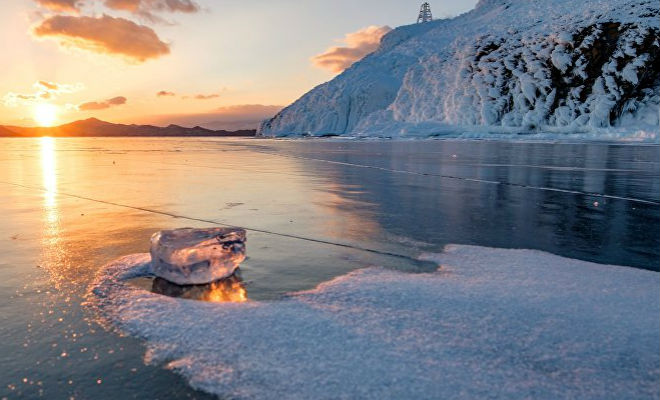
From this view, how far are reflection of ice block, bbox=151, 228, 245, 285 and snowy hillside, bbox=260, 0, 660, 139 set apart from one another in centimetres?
4458

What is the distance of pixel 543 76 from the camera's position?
5372 centimetres

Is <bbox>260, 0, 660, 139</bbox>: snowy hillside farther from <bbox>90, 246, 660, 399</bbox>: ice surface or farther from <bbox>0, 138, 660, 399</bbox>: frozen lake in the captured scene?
<bbox>90, 246, 660, 399</bbox>: ice surface

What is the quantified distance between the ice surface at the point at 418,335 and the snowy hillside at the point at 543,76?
43.8m

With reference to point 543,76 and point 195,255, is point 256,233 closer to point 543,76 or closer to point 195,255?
point 195,255

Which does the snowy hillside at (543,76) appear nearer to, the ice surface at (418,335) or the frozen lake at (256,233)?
the frozen lake at (256,233)

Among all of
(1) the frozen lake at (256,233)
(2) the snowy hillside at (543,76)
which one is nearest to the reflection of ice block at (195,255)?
(1) the frozen lake at (256,233)

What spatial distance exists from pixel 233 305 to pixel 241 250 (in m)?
0.67

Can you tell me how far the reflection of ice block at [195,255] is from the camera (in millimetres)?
2621

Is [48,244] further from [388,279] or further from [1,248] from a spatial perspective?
[388,279]

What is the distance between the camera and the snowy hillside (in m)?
45.4

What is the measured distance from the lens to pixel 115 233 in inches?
152

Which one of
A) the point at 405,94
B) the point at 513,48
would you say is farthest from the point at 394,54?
the point at 513,48

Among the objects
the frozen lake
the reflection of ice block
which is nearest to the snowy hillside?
the frozen lake

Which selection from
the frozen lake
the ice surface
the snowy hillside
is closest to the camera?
the ice surface
